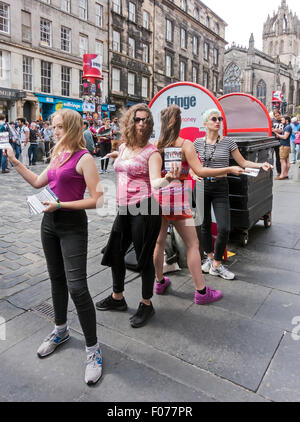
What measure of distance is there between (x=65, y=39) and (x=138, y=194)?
25672 millimetres

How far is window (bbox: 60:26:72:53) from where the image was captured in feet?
81.2

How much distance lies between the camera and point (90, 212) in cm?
689

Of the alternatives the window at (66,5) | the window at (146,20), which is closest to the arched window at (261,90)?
the window at (146,20)

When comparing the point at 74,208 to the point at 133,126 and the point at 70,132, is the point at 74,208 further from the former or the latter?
the point at 133,126

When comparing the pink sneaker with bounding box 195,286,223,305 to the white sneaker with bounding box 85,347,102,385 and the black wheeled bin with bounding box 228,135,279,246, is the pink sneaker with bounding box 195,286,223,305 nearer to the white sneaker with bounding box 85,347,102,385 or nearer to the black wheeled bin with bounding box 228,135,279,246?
the white sneaker with bounding box 85,347,102,385

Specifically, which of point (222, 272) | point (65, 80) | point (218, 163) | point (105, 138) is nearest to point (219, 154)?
point (218, 163)

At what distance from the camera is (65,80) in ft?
82.8

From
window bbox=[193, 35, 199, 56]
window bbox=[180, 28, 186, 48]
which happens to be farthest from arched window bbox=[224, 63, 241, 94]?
window bbox=[180, 28, 186, 48]

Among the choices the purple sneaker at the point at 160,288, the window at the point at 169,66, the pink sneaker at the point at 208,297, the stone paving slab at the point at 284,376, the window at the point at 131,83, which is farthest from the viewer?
the window at the point at 169,66

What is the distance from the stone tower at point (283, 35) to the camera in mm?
95250

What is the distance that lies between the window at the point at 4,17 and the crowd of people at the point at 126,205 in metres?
21.9

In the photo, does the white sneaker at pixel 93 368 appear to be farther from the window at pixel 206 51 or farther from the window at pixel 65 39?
the window at pixel 206 51

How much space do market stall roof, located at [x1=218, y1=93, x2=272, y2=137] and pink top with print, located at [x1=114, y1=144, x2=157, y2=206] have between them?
10.2 ft
